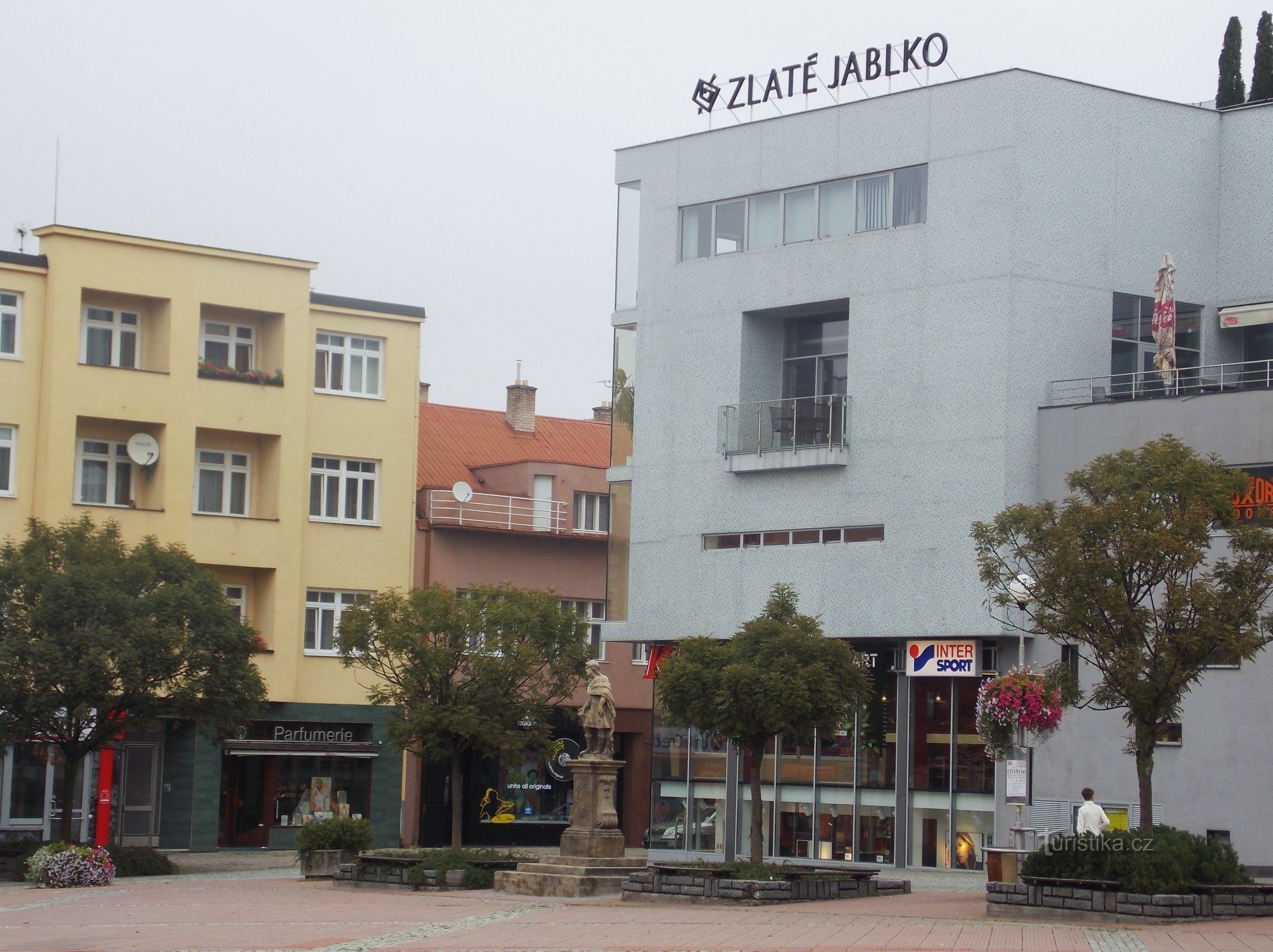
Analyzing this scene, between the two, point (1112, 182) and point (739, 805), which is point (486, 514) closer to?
point (739, 805)

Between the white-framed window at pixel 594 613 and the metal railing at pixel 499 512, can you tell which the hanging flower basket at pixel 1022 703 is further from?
the white-framed window at pixel 594 613

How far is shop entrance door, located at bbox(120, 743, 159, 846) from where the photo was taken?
148ft

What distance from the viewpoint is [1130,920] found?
22656mm

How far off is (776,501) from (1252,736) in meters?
11.1

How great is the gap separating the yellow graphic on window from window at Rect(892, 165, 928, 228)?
21.1m

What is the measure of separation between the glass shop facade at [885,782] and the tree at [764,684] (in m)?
4.45

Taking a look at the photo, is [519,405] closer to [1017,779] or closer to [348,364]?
[348,364]

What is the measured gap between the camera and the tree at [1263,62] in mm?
45562

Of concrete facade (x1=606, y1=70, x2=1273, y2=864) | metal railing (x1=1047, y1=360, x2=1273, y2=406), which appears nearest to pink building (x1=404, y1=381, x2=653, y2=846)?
concrete facade (x1=606, y1=70, x2=1273, y2=864)

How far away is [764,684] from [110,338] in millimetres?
22976

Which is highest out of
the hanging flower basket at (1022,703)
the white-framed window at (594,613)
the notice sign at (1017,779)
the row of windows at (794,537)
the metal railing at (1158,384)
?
the metal railing at (1158,384)

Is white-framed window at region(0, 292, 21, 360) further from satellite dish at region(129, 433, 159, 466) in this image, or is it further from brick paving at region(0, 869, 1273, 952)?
brick paving at region(0, 869, 1273, 952)

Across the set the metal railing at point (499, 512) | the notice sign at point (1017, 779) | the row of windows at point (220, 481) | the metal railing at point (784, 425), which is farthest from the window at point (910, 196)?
the metal railing at point (499, 512)

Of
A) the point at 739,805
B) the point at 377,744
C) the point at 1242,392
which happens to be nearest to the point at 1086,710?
the point at 1242,392
